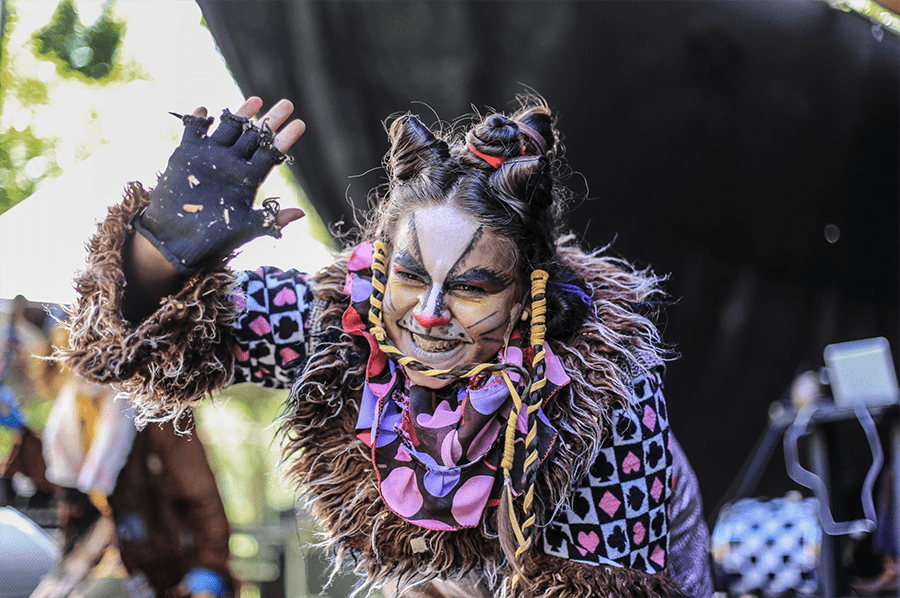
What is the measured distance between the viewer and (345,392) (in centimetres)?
143

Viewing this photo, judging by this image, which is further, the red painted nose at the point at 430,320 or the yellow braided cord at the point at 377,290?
the yellow braided cord at the point at 377,290

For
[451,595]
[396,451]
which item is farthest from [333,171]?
[451,595]

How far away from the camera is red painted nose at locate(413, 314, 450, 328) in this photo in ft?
3.97

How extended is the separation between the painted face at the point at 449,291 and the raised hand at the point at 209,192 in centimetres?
27

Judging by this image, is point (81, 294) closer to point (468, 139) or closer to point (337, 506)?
point (337, 506)

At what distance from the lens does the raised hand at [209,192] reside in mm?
1183

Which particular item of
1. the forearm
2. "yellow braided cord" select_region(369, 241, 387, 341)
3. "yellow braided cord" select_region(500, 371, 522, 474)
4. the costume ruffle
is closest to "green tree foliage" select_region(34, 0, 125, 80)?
the forearm

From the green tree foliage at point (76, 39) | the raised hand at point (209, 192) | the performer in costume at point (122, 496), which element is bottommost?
the performer in costume at point (122, 496)

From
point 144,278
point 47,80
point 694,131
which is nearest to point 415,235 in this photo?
point 144,278

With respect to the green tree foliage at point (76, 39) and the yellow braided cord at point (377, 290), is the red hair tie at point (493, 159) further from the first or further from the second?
the green tree foliage at point (76, 39)

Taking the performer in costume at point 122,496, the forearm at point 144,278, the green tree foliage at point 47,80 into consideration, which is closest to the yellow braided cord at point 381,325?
the forearm at point 144,278

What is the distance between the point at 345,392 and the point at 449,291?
0.36 m

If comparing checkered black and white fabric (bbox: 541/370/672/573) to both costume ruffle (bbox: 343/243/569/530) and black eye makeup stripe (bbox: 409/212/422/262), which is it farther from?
black eye makeup stripe (bbox: 409/212/422/262)

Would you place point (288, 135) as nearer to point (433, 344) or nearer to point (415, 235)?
point (415, 235)
